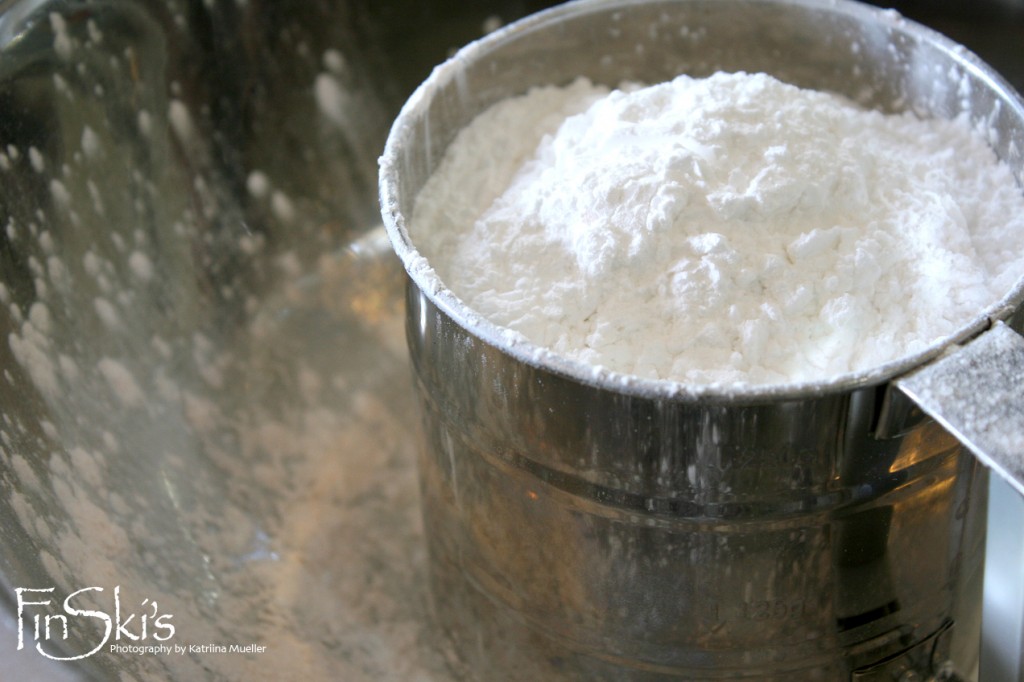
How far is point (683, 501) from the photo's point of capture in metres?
0.51

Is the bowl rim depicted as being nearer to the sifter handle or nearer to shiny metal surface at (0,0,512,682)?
the sifter handle

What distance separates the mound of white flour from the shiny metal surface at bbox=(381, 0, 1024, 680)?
0.13ft

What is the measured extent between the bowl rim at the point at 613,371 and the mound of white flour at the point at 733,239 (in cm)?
3

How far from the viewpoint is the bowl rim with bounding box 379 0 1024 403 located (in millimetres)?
464

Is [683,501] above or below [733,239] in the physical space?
below

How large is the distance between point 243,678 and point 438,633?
131 millimetres

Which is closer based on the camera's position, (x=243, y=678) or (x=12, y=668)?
(x=12, y=668)

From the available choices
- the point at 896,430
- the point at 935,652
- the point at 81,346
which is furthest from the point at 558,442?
the point at 81,346

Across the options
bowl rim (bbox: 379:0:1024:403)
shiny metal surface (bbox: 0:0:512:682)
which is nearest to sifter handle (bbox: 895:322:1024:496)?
bowl rim (bbox: 379:0:1024:403)

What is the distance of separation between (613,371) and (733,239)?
0.10 meters

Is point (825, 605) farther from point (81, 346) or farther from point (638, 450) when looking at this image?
point (81, 346)

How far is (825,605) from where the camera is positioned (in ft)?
1.82

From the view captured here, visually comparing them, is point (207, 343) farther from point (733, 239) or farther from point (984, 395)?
point (984, 395)

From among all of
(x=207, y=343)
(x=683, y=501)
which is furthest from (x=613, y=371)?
(x=207, y=343)
